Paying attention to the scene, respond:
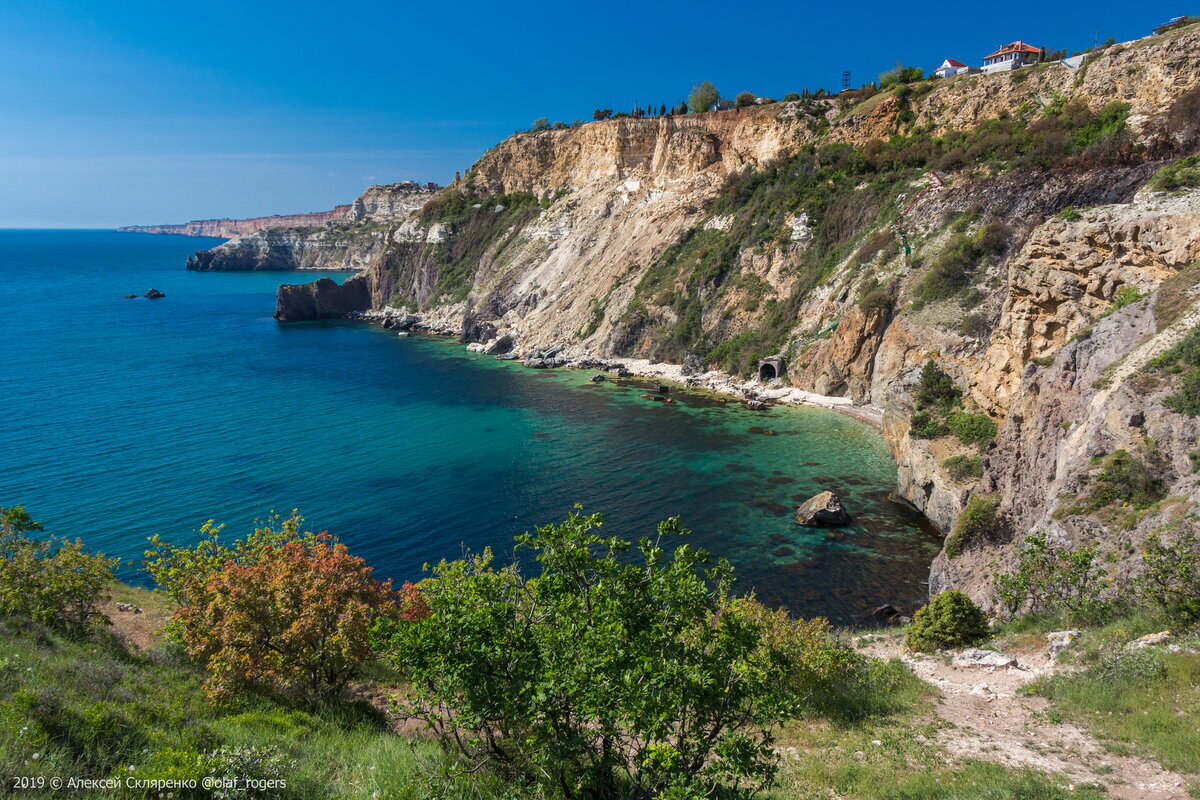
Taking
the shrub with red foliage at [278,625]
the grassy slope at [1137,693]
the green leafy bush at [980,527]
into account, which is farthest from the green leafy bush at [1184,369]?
the shrub with red foliage at [278,625]

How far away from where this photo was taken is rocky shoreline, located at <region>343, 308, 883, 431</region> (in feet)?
181

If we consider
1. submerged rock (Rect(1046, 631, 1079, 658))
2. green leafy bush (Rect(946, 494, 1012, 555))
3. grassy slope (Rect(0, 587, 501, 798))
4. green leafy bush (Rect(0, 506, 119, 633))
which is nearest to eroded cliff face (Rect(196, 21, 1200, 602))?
green leafy bush (Rect(946, 494, 1012, 555))

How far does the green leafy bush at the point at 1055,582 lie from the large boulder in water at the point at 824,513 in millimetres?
12647

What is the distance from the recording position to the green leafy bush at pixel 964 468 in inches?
1278

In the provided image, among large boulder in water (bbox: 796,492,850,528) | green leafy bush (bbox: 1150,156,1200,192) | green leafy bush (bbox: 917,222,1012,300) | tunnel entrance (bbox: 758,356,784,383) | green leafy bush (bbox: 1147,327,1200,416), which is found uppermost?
green leafy bush (bbox: 1150,156,1200,192)

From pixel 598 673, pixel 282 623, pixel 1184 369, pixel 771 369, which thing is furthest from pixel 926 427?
pixel 282 623

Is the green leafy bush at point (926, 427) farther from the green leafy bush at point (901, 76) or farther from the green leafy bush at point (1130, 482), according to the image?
the green leafy bush at point (901, 76)

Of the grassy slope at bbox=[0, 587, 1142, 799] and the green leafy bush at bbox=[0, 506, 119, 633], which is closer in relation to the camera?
the grassy slope at bbox=[0, 587, 1142, 799]

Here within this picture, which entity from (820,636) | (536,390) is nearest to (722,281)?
(536,390)

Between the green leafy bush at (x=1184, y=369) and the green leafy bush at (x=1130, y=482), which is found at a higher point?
the green leafy bush at (x=1184, y=369)

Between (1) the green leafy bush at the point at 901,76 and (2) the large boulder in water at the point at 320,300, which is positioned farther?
(2) the large boulder in water at the point at 320,300

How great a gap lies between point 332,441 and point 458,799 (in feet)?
143

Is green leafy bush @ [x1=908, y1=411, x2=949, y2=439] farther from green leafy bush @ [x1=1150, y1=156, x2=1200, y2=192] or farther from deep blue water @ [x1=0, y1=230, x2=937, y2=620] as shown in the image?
green leafy bush @ [x1=1150, y1=156, x2=1200, y2=192]

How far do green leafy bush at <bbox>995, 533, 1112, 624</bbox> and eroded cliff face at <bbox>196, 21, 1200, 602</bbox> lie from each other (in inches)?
44.0
